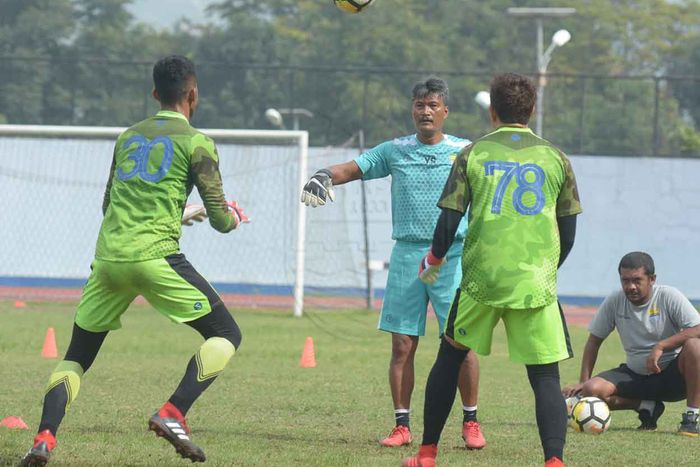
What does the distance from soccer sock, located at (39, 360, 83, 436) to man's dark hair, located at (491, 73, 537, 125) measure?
2.40 m

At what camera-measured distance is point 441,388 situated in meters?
6.25

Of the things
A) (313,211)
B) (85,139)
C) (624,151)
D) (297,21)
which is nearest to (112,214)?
(313,211)

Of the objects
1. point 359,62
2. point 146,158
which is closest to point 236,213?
point 146,158

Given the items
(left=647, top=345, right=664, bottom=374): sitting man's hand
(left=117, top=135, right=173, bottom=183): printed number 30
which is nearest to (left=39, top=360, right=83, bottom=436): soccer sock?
Answer: (left=117, top=135, right=173, bottom=183): printed number 30

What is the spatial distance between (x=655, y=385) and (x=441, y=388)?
2731 mm

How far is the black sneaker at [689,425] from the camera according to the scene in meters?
7.98

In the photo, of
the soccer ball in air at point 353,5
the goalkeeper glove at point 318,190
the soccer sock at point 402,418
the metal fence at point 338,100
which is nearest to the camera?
the goalkeeper glove at point 318,190

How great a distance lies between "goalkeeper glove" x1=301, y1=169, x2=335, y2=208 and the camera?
6.93 metres

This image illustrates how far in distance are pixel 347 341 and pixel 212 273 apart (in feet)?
34.6

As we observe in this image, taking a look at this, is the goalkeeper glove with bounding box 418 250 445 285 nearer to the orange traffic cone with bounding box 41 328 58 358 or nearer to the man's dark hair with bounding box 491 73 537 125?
the man's dark hair with bounding box 491 73 537 125

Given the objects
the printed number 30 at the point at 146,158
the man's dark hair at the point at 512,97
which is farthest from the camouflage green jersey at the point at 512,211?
the printed number 30 at the point at 146,158

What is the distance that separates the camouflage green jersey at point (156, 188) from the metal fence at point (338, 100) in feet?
71.7

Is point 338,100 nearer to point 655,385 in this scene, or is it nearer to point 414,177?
Answer: point 655,385

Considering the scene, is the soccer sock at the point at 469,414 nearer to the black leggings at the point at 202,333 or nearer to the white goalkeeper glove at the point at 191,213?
the black leggings at the point at 202,333
